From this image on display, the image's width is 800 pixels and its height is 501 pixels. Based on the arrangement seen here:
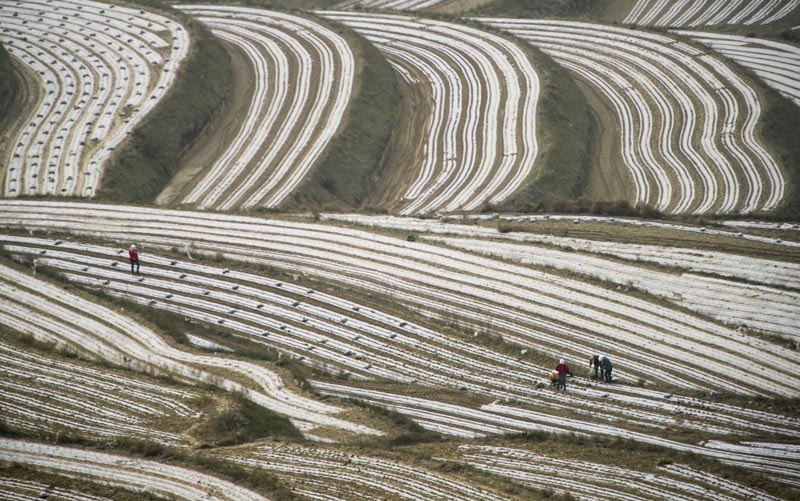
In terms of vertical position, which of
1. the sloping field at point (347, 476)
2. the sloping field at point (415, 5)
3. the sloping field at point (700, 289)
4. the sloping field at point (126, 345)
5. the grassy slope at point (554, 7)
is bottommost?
the sloping field at point (126, 345)

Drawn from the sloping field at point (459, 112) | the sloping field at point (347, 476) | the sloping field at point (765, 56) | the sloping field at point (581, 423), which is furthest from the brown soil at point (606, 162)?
the sloping field at point (347, 476)

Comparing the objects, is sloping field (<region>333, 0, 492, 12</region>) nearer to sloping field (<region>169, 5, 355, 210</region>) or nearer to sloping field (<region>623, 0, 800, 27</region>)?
sloping field (<region>169, 5, 355, 210</region>)

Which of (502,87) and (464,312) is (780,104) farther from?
(464,312)

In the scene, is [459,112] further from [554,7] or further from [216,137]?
[554,7]

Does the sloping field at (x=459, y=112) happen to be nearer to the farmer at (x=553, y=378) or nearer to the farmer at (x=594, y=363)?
the farmer at (x=594, y=363)

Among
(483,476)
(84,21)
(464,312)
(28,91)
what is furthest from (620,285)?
(84,21)
